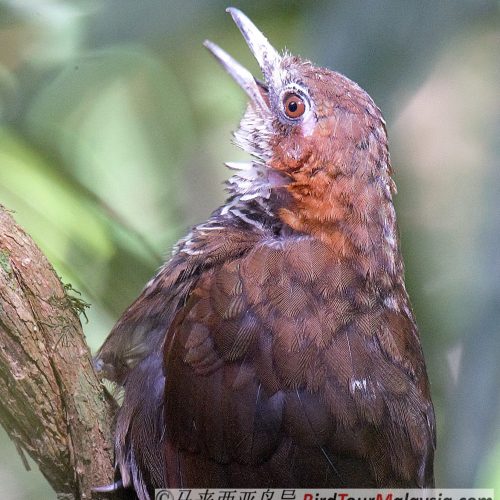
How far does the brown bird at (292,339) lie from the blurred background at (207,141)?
457 millimetres

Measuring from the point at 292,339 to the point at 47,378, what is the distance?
0.71m

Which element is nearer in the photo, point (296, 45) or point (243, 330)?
point (243, 330)

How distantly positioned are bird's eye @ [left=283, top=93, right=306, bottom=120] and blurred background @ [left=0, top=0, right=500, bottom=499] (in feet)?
1.71

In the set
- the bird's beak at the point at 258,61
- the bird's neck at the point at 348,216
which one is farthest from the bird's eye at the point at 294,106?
the bird's neck at the point at 348,216

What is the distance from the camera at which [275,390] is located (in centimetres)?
231

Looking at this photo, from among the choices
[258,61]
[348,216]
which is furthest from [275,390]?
[258,61]

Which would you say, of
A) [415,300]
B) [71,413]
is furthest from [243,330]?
[415,300]

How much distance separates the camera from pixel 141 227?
11.5ft

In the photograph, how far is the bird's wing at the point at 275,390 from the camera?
2.31 m

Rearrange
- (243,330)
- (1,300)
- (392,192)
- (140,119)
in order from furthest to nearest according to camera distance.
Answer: (140,119) < (392,192) < (243,330) < (1,300)

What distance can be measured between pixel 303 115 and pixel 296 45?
0.92 meters

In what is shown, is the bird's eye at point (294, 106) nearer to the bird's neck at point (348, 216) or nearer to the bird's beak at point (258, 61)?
the bird's beak at point (258, 61)

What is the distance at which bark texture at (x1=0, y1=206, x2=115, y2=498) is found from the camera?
2217mm

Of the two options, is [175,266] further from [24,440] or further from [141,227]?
[141,227]
